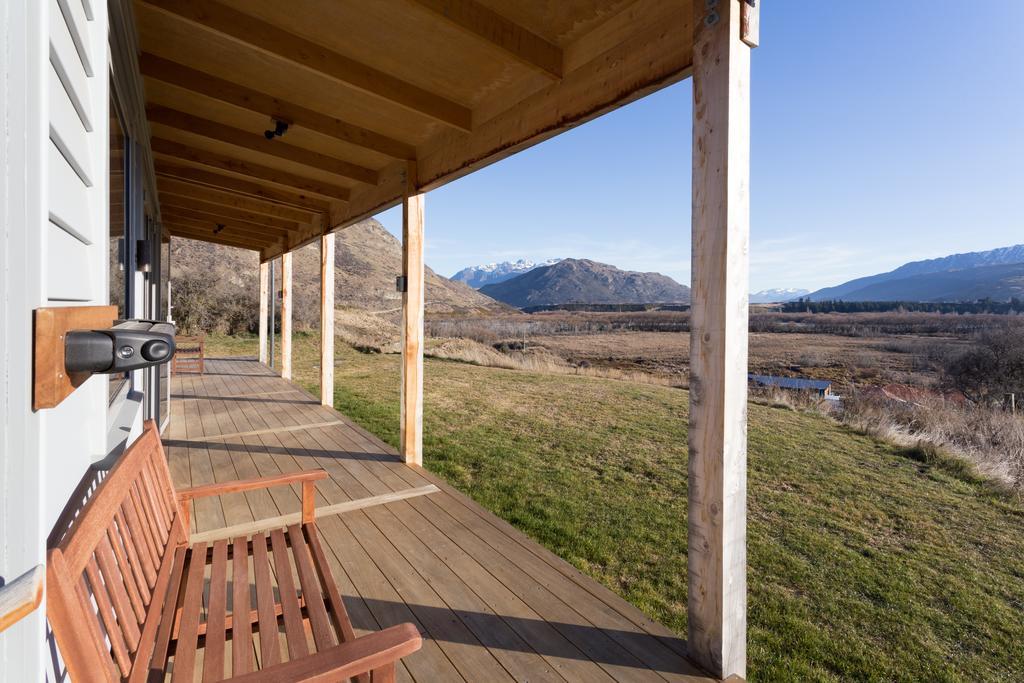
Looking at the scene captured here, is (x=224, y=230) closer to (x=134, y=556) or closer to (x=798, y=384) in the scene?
(x=134, y=556)

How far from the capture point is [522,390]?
384 inches

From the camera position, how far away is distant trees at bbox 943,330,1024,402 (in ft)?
42.1

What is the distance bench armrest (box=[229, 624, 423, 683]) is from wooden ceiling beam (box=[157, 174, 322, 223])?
18.1 ft

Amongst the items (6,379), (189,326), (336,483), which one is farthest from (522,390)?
(189,326)

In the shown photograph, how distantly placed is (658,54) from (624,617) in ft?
8.12

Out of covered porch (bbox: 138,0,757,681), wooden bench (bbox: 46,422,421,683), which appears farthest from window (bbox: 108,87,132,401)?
wooden bench (bbox: 46,422,421,683)

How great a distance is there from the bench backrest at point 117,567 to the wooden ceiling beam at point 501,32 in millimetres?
2141

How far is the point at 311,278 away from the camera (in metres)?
42.6

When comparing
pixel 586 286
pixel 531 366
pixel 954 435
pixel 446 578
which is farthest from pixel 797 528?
pixel 586 286

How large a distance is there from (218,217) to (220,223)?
1.31ft

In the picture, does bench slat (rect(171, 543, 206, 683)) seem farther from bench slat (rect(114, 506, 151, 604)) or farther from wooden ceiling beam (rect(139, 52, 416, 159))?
wooden ceiling beam (rect(139, 52, 416, 159))

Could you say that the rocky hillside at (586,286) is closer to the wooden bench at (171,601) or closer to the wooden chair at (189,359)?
the wooden chair at (189,359)

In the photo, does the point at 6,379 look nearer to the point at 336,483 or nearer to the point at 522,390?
the point at 336,483

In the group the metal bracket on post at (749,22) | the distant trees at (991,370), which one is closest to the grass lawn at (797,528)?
the metal bracket on post at (749,22)
